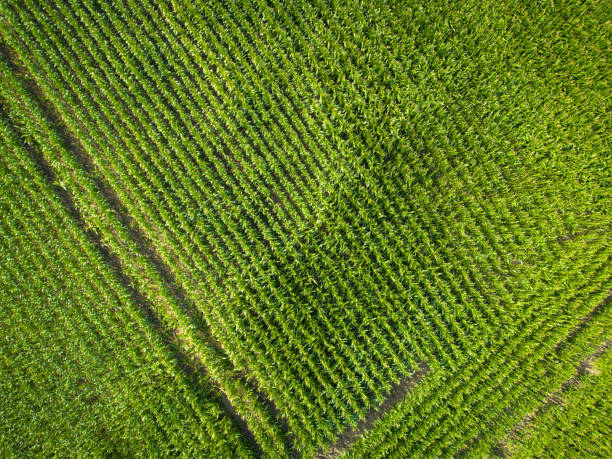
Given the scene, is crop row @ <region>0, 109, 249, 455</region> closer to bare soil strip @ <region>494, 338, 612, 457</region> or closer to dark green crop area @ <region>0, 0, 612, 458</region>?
dark green crop area @ <region>0, 0, 612, 458</region>

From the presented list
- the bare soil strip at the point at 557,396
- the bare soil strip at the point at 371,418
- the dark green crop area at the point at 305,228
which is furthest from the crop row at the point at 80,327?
the bare soil strip at the point at 557,396

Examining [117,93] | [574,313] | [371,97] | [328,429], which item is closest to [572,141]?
[574,313]

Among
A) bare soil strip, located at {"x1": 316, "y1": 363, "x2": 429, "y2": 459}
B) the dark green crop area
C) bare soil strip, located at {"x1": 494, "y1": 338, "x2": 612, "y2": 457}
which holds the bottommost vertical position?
bare soil strip, located at {"x1": 494, "y1": 338, "x2": 612, "y2": 457}

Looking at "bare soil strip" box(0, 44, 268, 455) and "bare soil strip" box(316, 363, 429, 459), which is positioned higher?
"bare soil strip" box(0, 44, 268, 455)

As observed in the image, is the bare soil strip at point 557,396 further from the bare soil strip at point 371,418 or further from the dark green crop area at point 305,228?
the bare soil strip at point 371,418

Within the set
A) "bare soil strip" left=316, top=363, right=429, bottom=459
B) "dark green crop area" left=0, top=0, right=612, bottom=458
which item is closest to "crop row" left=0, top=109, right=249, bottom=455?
"dark green crop area" left=0, top=0, right=612, bottom=458

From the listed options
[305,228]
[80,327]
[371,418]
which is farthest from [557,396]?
[80,327]

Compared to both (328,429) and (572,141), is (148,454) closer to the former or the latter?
(328,429)

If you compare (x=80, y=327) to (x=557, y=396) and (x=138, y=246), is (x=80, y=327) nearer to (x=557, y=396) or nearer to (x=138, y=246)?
(x=138, y=246)
